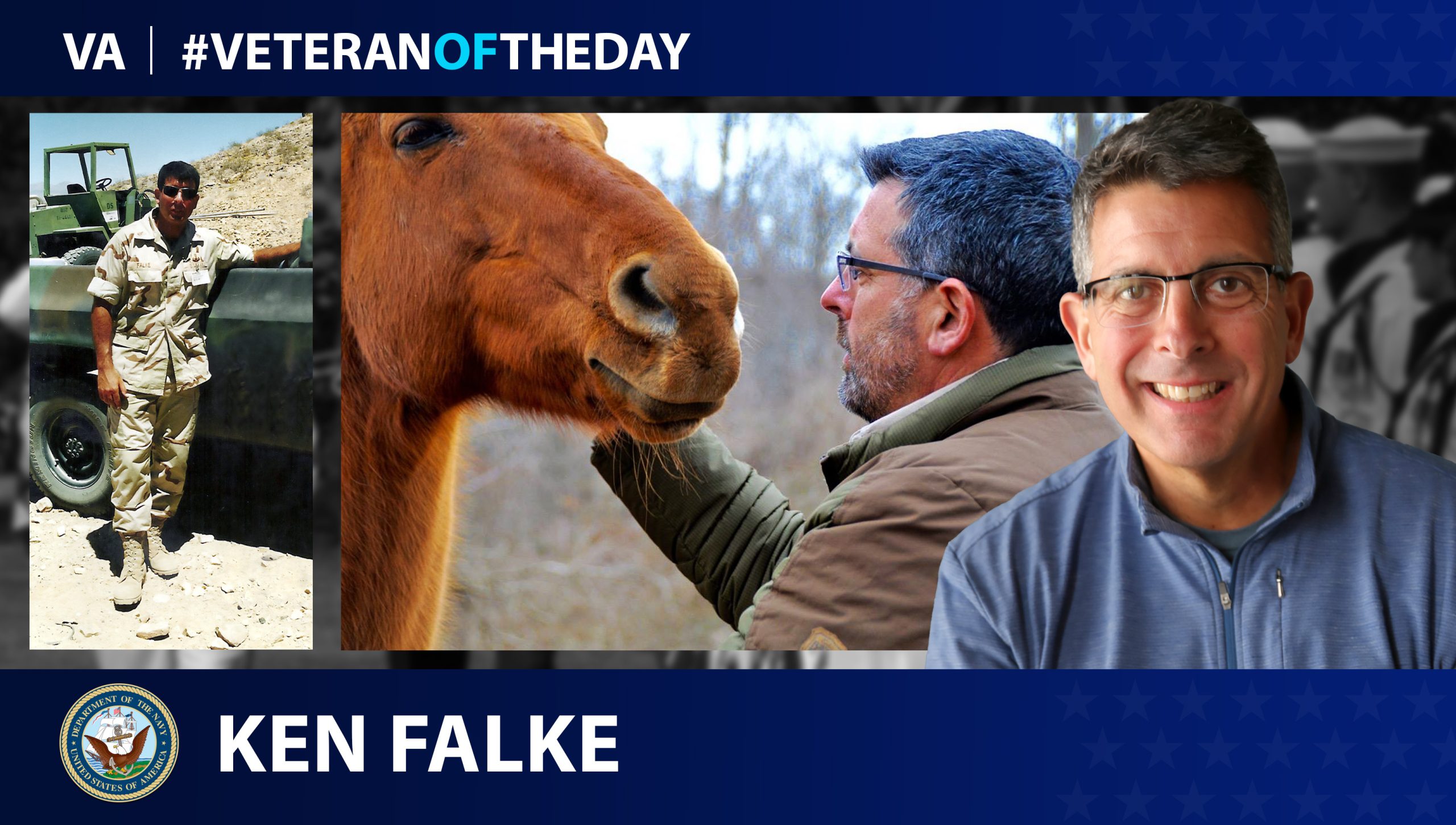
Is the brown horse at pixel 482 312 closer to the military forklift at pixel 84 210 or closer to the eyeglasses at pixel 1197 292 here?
the military forklift at pixel 84 210

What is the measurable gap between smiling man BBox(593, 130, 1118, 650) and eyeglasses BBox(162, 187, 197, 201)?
1445 mm

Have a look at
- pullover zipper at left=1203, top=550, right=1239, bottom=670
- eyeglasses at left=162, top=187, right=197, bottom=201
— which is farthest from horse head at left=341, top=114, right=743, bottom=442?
pullover zipper at left=1203, top=550, right=1239, bottom=670

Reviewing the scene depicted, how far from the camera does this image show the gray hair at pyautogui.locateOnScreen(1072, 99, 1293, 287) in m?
2.83

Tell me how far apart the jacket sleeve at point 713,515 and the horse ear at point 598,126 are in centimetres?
91

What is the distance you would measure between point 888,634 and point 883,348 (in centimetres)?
81

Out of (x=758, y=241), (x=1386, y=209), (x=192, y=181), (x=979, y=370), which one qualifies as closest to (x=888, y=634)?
(x=979, y=370)

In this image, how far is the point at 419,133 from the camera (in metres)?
3.46

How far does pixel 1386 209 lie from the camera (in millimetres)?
3510

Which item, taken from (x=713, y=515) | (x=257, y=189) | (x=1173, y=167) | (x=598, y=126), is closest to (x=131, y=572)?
(x=257, y=189)

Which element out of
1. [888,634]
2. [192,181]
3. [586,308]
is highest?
[192,181]

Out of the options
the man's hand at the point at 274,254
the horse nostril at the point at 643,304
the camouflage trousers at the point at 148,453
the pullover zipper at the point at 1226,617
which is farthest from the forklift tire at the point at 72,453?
the pullover zipper at the point at 1226,617

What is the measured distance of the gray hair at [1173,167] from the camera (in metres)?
2.83

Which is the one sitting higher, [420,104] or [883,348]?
[420,104]

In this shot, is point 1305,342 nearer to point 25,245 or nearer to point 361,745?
point 361,745
